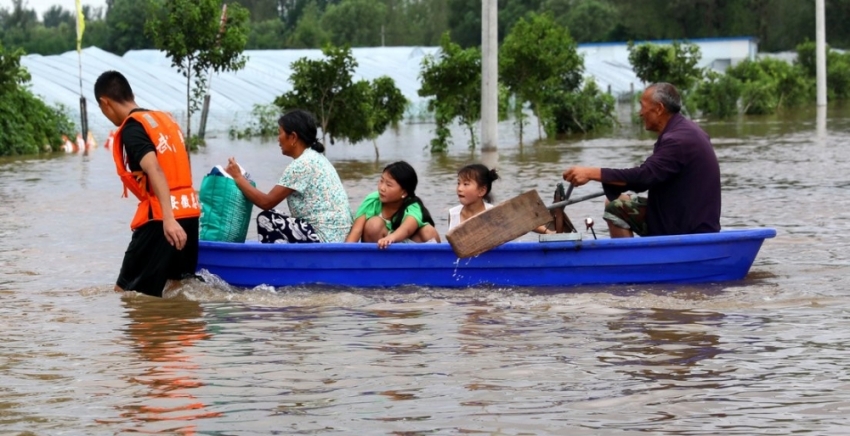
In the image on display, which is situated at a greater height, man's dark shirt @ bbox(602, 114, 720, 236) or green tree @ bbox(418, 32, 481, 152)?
green tree @ bbox(418, 32, 481, 152)

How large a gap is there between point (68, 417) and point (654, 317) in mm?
3473

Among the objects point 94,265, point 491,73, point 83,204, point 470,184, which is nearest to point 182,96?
point 491,73

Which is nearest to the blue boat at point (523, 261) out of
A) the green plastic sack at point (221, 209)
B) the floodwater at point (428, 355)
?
the floodwater at point (428, 355)

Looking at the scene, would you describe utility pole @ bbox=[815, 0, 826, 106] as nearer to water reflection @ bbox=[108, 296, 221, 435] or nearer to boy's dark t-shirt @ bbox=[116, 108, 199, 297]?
boy's dark t-shirt @ bbox=[116, 108, 199, 297]

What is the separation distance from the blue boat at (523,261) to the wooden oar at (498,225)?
136 millimetres

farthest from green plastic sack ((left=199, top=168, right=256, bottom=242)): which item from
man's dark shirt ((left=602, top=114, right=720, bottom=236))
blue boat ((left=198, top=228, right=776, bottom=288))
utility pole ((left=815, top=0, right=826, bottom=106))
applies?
utility pole ((left=815, top=0, right=826, bottom=106))

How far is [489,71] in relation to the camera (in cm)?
2291

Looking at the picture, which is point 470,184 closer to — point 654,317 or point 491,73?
point 654,317

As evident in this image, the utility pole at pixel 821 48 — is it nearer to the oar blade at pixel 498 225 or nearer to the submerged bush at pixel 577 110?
the submerged bush at pixel 577 110

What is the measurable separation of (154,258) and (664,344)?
320cm

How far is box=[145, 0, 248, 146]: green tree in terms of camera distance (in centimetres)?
2273

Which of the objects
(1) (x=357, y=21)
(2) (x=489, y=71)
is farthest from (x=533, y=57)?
(1) (x=357, y=21)

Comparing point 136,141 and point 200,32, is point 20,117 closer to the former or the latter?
point 200,32

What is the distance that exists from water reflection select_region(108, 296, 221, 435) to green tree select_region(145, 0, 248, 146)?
49.2 ft
